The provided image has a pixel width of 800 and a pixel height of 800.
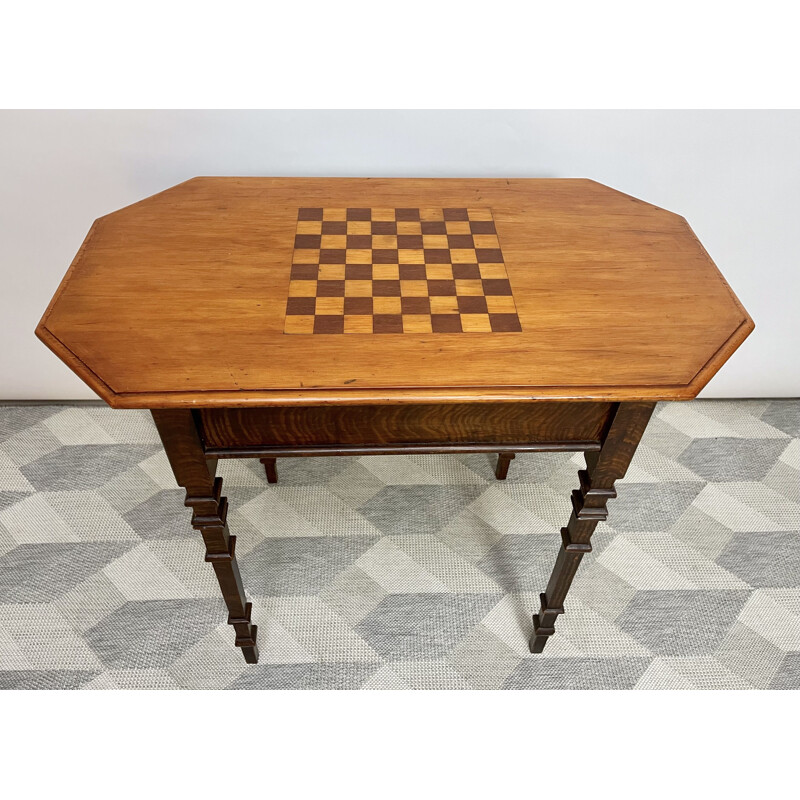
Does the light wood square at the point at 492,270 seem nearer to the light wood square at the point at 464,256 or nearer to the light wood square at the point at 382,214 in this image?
the light wood square at the point at 464,256

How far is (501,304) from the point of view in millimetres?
1081

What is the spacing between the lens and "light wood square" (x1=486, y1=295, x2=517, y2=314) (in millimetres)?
1067

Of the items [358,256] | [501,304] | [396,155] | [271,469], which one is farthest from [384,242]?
[271,469]

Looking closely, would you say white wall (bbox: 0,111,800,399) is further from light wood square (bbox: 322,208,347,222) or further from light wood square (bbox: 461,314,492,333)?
light wood square (bbox: 461,314,492,333)

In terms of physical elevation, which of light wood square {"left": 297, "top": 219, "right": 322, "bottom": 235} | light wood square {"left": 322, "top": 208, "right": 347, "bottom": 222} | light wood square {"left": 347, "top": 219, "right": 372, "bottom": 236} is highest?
light wood square {"left": 322, "top": 208, "right": 347, "bottom": 222}

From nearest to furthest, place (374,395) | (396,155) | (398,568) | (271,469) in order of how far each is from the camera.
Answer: (374,395) < (396,155) < (398,568) < (271,469)

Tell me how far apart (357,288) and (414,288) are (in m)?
0.10

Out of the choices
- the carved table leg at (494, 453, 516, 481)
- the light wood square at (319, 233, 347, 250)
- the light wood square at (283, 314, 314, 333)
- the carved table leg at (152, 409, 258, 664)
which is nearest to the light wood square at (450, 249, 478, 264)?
the light wood square at (319, 233, 347, 250)

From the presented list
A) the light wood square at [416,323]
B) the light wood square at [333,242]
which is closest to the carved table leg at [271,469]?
the light wood square at [333,242]

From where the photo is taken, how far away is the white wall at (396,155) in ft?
4.69

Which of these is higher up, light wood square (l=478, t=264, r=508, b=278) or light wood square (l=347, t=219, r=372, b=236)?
light wood square (l=347, t=219, r=372, b=236)

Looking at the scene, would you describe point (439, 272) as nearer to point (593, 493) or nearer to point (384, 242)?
point (384, 242)

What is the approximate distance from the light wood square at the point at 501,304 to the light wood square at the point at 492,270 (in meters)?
0.07

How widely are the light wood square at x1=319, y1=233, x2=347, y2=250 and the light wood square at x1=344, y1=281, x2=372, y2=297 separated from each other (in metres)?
0.11
